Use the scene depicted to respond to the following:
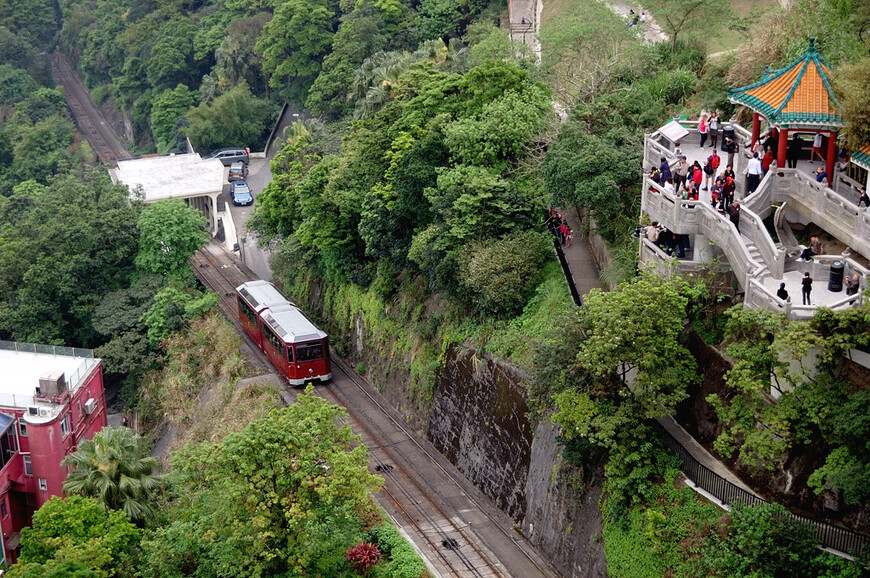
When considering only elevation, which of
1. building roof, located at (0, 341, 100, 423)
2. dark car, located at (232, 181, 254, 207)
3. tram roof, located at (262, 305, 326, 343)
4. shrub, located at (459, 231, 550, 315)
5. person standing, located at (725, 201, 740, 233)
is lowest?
dark car, located at (232, 181, 254, 207)

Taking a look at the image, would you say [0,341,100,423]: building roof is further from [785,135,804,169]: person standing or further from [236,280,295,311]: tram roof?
[785,135,804,169]: person standing

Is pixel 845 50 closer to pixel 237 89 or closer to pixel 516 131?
pixel 516 131

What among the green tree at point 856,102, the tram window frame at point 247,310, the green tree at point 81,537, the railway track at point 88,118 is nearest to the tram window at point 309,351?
the tram window frame at point 247,310

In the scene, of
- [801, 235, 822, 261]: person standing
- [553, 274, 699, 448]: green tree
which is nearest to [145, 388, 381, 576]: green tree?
[553, 274, 699, 448]: green tree

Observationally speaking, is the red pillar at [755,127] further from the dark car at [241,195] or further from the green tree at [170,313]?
the dark car at [241,195]

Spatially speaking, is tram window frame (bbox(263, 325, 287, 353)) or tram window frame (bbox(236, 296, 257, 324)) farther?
tram window frame (bbox(236, 296, 257, 324))

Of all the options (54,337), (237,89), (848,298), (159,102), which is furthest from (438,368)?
(159,102)
